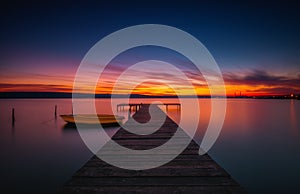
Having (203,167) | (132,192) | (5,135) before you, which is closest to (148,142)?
(203,167)

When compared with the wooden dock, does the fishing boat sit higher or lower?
lower

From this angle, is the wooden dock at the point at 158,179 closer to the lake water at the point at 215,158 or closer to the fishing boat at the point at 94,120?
the lake water at the point at 215,158

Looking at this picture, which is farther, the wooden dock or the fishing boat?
the fishing boat

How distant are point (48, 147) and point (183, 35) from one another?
47.6 feet

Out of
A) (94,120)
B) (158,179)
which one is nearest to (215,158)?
(158,179)

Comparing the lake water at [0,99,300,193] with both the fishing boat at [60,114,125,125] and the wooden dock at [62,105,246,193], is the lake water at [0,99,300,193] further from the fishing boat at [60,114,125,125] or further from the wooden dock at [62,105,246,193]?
the wooden dock at [62,105,246,193]

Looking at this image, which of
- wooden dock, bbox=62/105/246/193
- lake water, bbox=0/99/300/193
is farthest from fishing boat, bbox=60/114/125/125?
wooden dock, bbox=62/105/246/193

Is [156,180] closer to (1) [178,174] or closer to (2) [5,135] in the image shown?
(1) [178,174]

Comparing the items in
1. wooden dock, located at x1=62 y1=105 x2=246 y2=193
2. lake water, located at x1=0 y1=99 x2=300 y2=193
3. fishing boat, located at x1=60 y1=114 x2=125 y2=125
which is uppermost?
wooden dock, located at x1=62 y1=105 x2=246 y2=193

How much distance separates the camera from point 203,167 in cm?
359

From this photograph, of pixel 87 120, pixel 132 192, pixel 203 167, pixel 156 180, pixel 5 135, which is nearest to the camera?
pixel 132 192

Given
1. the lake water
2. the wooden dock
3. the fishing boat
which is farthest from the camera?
the fishing boat

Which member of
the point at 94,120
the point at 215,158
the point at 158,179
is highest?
the point at 158,179

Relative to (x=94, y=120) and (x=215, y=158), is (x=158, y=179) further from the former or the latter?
(x=94, y=120)
